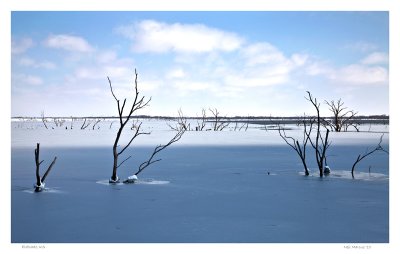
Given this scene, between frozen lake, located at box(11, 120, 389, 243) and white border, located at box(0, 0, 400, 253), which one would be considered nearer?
frozen lake, located at box(11, 120, 389, 243)

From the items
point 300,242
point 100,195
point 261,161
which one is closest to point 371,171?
point 261,161

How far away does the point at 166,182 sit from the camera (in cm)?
465

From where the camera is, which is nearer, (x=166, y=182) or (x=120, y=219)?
(x=120, y=219)

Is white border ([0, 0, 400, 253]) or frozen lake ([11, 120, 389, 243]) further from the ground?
white border ([0, 0, 400, 253])

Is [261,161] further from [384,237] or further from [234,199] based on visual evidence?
[384,237]

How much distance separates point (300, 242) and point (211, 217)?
0.76 meters
